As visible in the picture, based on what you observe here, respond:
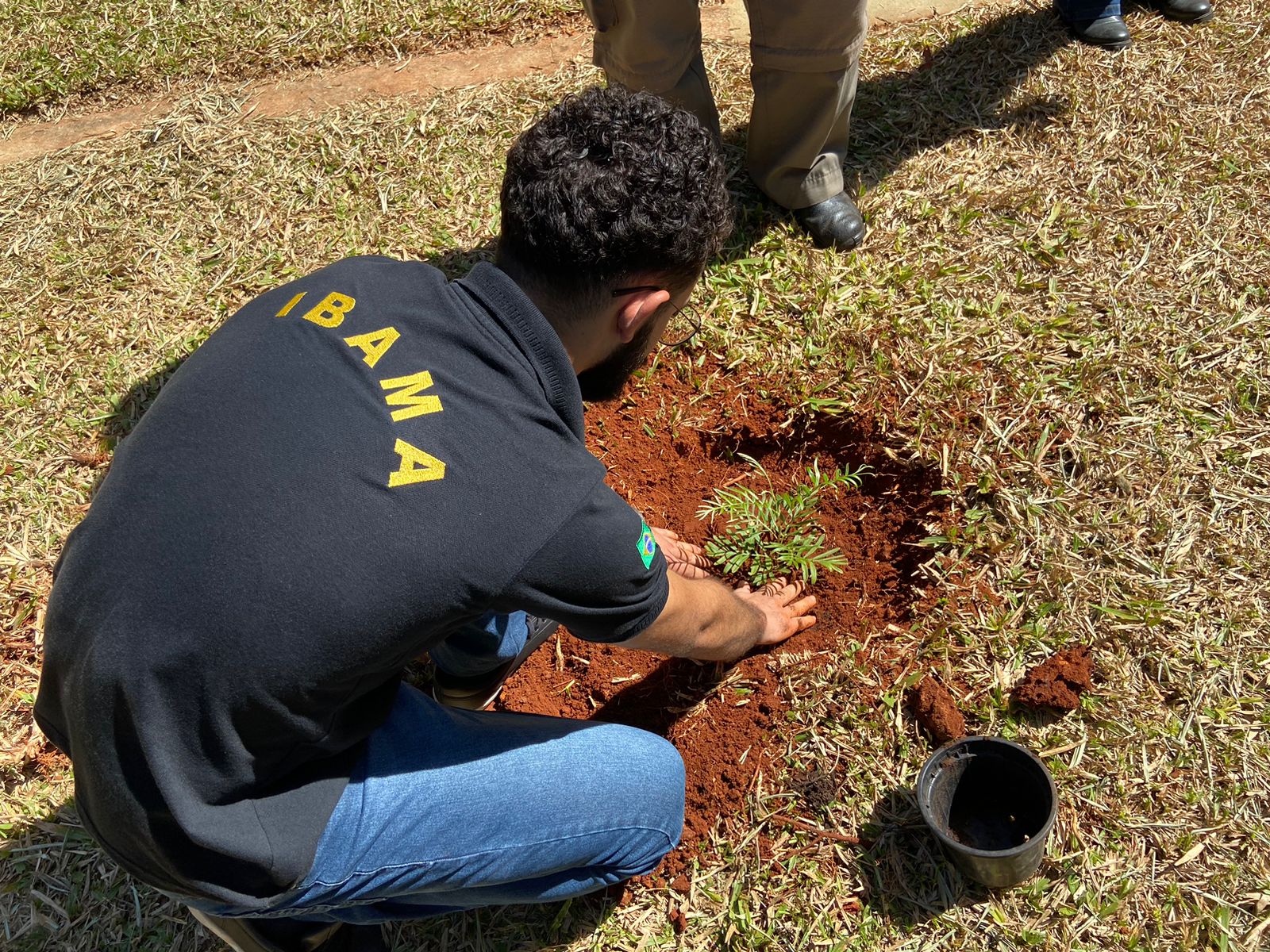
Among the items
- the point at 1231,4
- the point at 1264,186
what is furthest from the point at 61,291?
the point at 1231,4

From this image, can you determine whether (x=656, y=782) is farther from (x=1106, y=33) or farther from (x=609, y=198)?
(x=1106, y=33)

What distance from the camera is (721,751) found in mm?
2521

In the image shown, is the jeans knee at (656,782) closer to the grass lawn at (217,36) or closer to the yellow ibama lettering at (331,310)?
the yellow ibama lettering at (331,310)

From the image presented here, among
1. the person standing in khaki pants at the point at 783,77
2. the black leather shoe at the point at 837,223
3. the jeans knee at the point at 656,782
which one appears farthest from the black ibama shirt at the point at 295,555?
the black leather shoe at the point at 837,223

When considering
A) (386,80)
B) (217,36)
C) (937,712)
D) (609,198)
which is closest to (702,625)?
(937,712)

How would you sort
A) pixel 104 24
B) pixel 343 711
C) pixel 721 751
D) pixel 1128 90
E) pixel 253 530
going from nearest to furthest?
pixel 253 530 → pixel 343 711 → pixel 721 751 → pixel 1128 90 → pixel 104 24

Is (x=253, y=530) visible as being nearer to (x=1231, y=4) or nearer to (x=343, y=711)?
(x=343, y=711)

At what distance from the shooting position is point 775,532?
2.81 m

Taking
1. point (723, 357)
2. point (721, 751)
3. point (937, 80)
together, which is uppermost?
point (937, 80)

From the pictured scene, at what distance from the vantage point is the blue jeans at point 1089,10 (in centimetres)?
385

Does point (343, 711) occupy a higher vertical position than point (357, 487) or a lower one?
lower

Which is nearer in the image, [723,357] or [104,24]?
[723,357]

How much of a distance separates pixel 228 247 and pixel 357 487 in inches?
101

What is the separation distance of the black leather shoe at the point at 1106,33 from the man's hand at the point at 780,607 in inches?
107
